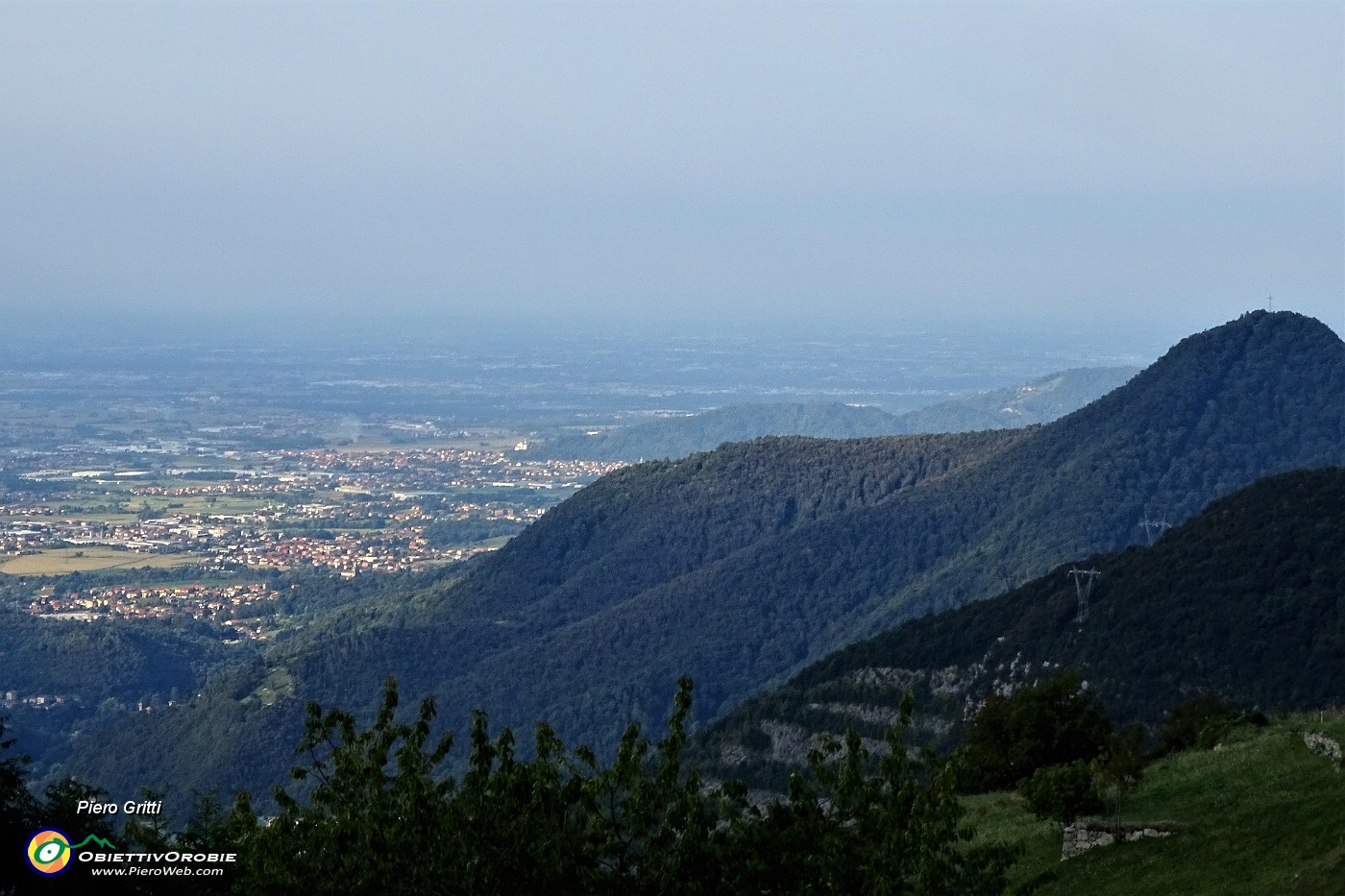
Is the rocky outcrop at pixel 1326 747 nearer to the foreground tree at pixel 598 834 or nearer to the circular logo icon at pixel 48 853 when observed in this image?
the foreground tree at pixel 598 834

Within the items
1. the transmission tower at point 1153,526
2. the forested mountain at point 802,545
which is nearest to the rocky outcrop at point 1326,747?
the forested mountain at point 802,545

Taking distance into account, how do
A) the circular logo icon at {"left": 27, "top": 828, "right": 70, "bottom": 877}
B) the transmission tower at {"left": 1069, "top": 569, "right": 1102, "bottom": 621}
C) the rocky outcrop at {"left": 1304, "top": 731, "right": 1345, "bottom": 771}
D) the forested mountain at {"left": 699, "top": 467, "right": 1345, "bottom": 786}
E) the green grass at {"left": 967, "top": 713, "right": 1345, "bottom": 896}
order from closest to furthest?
the green grass at {"left": 967, "top": 713, "right": 1345, "bottom": 896} < the circular logo icon at {"left": 27, "top": 828, "right": 70, "bottom": 877} < the rocky outcrop at {"left": 1304, "top": 731, "right": 1345, "bottom": 771} < the forested mountain at {"left": 699, "top": 467, "right": 1345, "bottom": 786} < the transmission tower at {"left": 1069, "top": 569, "right": 1102, "bottom": 621}

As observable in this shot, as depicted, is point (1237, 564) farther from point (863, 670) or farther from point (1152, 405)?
point (1152, 405)

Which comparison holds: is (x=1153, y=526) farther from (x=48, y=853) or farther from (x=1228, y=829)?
(x=48, y=853)

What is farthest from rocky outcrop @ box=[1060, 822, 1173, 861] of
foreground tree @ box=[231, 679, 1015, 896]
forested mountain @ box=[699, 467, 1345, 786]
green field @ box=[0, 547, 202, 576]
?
green field @ box=[0, 547, 202, 576]

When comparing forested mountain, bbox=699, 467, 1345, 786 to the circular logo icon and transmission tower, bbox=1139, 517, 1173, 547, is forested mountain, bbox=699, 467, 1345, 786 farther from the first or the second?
the circular logo icon

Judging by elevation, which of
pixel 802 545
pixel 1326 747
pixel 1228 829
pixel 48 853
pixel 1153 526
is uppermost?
pixel 1326 747

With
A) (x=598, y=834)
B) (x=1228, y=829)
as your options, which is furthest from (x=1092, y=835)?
(x=598, y=834)

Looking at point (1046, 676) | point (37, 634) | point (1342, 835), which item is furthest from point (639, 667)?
point (1342, 835)
